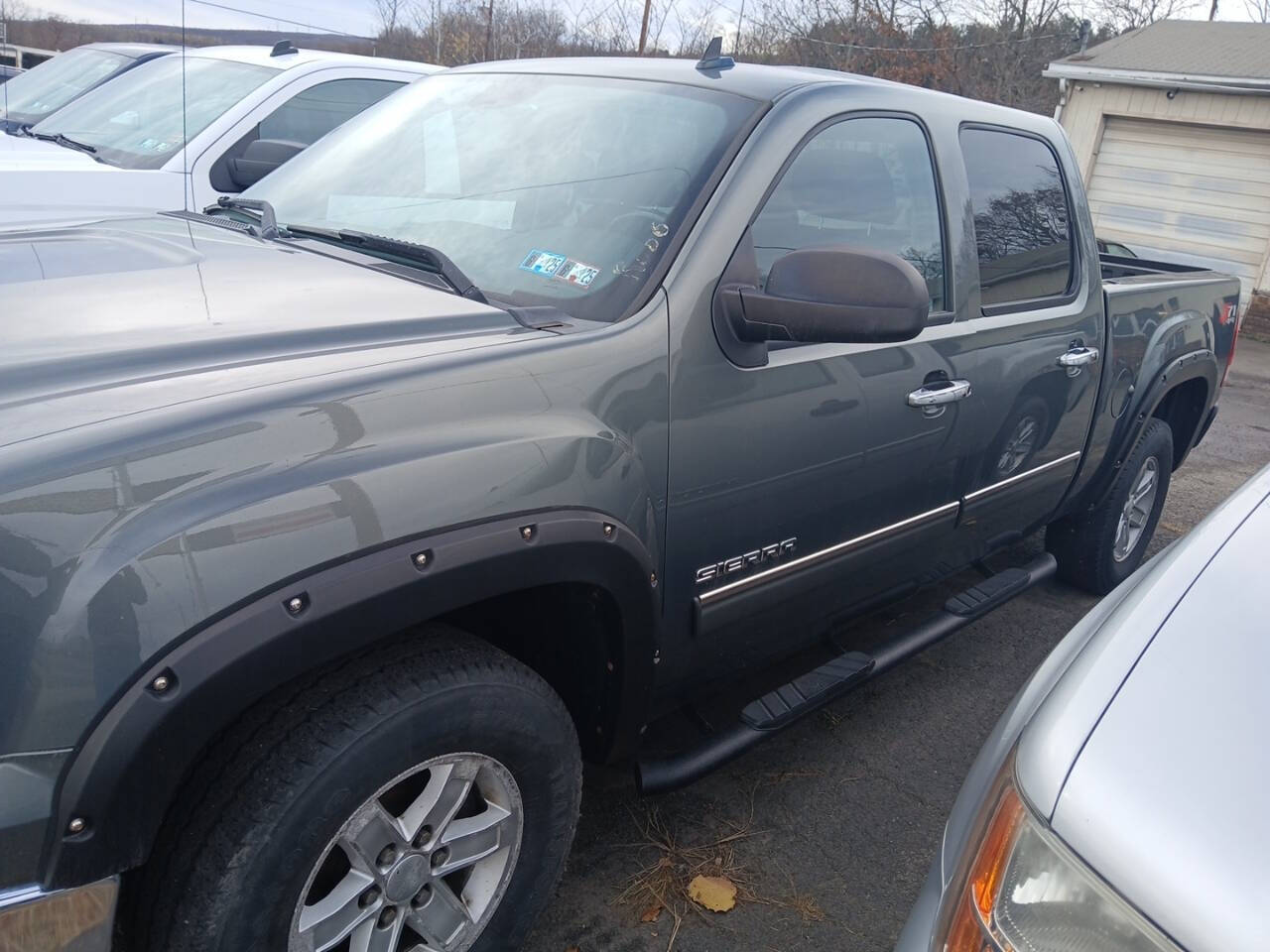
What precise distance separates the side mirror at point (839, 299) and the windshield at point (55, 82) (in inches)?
243

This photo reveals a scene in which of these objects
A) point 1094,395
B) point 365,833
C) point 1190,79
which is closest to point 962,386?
point 1094,395

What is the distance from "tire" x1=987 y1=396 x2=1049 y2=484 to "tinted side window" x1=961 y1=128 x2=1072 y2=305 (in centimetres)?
34

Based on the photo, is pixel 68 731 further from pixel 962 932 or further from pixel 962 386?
pixel 962 386

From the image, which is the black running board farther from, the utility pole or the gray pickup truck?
the utility pole

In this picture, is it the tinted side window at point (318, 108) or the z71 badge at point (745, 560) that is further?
the tinted side window at point (318, 108)

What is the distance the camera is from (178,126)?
5477mm

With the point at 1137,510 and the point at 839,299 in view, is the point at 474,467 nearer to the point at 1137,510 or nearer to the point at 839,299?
the point at 839,299

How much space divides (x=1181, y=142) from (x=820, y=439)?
14.2 metres

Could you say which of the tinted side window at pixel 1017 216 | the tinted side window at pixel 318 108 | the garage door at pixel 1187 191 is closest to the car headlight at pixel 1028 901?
the tinted side window at pixel 1017 216

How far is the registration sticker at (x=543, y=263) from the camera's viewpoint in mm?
2252

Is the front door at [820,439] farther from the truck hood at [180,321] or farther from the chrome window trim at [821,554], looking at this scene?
the truck hood at [180,321]

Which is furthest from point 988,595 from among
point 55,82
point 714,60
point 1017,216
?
point 55,82

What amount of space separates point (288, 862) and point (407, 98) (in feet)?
7.48

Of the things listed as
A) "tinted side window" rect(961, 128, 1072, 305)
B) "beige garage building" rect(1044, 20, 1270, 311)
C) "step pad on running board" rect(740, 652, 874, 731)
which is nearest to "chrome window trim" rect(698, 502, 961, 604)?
"step pad on running board" rect(740, 652, 874, 731)
